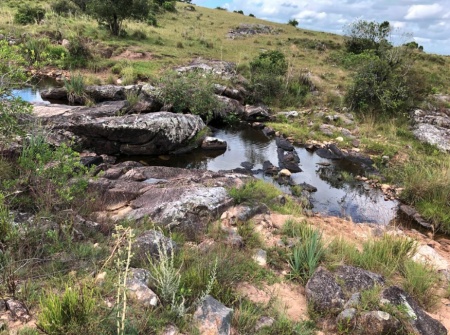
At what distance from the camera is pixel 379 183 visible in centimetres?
1065

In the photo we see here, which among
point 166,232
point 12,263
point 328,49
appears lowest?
point 166,232

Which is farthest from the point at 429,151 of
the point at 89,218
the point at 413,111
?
the point at 89,218

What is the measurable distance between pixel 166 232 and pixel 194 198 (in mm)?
1121

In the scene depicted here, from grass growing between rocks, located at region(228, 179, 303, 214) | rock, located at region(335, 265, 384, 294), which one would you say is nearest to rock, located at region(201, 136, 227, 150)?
grass growing between rocks, located at region(228, 179, 303, 214)

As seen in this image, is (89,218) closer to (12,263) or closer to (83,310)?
(12,263)

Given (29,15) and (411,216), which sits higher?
(29,15)

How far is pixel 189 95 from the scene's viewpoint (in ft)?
44.6

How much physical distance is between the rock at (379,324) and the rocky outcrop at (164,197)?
3.00m

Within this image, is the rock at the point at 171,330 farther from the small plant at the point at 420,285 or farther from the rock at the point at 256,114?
the rock at the point at 256,114

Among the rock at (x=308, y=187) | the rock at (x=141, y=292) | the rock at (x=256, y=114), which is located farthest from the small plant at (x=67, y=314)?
the rock at (x=256, y=114)

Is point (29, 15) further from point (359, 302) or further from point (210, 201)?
point (359, 302)

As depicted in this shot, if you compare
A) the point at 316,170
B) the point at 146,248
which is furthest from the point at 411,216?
the point at 146,248

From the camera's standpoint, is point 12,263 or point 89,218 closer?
point 12,263

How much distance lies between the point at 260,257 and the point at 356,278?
1.39m
